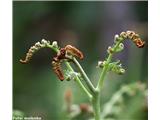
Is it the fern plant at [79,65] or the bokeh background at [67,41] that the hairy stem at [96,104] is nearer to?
the fern plant at [79,65]

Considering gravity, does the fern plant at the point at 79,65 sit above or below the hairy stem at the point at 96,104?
above

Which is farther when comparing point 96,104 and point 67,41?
point 67,41

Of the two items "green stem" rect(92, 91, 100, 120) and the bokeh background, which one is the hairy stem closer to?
"green stem" rect(92, 91, 100, 120)

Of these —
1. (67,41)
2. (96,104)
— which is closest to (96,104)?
(96,104)

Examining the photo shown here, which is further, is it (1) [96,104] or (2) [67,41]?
(2) [67,41]

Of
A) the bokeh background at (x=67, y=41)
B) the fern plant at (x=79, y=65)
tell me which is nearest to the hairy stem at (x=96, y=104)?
the fern plant at (x=79, y=65)

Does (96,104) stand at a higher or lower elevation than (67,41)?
lower

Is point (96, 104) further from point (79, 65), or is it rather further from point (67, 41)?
point (67, 41)

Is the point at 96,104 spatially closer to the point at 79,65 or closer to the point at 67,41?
the point at 79,65
